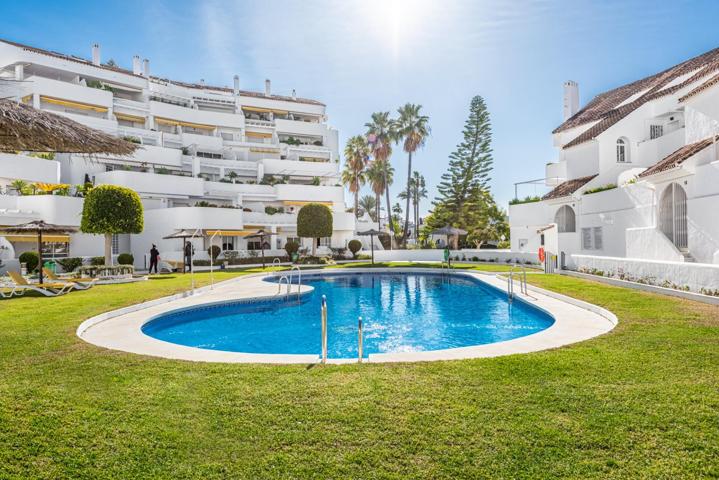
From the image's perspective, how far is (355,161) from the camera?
4588 centimetres

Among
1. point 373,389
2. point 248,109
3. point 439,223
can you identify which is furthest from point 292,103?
point 373,389

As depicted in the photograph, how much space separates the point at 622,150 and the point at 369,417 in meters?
24.1

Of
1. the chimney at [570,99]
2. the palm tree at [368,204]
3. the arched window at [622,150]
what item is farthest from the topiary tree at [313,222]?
the palm tree at [368,204]

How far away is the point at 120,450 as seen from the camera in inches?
148

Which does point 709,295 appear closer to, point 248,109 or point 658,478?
point 658,478

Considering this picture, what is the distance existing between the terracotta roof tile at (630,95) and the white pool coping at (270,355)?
13.3 meters

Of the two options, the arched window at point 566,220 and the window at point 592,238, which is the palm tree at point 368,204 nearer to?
the arched window at point 566,220

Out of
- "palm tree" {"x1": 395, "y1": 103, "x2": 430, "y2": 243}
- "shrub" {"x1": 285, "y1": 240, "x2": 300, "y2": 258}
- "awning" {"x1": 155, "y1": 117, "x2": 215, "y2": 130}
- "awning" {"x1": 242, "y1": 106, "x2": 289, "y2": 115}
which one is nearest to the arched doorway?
"shrub" {"x1": 285, "y1": 240, "x2": 300, "y2": 258}

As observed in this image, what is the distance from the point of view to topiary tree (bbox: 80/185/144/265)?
784 inches

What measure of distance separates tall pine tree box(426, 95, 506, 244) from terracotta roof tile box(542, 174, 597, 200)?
1574cm

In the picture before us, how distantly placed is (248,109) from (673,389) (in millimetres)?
46262

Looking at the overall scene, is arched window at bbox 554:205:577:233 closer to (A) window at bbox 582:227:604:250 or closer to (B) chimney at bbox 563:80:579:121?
(A) window at bbox 582:227:604:250

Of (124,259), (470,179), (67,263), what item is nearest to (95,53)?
(124,259)

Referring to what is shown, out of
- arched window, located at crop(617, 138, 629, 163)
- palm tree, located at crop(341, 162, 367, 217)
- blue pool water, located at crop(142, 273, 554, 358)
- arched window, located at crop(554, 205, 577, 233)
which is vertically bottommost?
blue pool water, located at crop(142, 273, 554, 358)
